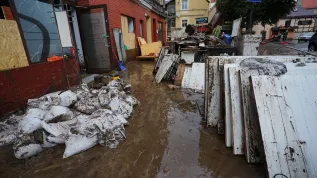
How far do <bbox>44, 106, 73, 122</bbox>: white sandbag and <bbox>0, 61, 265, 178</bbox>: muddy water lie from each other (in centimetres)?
50

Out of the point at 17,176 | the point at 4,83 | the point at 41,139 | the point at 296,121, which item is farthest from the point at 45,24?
the point at 296,121

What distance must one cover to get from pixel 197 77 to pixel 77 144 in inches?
143

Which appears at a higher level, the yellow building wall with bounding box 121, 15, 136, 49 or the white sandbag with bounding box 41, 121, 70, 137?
the yellow building wall with bounding box 121, 15, 136, 49

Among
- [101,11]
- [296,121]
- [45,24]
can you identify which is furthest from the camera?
[101,11]

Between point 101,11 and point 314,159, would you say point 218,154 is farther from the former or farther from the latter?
point 101,11

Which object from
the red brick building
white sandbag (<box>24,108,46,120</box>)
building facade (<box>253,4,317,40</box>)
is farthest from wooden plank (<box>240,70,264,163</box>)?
building facade (<box>253,4,317,40</box>)

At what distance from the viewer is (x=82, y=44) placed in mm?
6285

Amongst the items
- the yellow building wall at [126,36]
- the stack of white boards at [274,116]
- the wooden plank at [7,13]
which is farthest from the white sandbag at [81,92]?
the yellow building wall at [126,36]

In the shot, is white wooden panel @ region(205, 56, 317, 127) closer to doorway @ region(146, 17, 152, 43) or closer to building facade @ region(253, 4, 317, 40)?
doorway @ region(146, 17, 152, 43)

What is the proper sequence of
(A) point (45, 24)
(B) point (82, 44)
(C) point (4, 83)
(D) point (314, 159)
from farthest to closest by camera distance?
1. (B) point (82, 44)
2. (A) point (45, 24)
3. (C) point (4, 83)
4. (D) point (314, 159)

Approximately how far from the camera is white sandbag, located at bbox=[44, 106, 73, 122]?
2547 mm

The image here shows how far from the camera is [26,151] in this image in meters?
2.12

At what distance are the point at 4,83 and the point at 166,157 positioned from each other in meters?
3.16

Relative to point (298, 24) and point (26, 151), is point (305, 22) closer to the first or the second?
point (298, 24)
